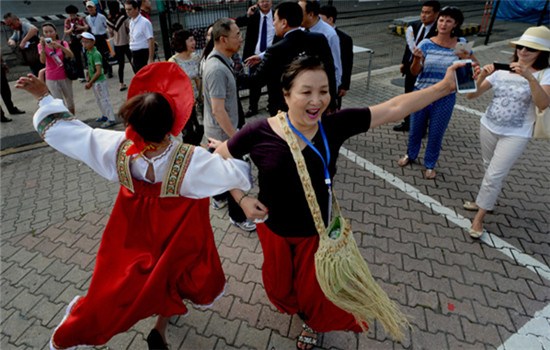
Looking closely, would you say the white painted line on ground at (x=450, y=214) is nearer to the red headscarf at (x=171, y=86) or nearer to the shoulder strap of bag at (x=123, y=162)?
the red headscarf at (x=171, y=86)

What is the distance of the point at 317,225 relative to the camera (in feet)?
6.56

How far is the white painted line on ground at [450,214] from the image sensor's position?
10.8ft

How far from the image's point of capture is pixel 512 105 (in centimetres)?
316

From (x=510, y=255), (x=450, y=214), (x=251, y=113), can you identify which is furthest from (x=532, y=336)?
(x=251, y=113)

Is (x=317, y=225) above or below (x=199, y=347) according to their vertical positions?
above

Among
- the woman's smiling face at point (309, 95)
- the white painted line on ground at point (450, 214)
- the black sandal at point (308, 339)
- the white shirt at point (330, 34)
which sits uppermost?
the woman's smiling face at point (309, 95)

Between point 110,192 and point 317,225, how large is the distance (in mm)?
3538

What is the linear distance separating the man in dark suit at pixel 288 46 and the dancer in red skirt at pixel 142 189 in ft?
6.17

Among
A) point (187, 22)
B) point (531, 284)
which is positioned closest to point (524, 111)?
point (531, 284)

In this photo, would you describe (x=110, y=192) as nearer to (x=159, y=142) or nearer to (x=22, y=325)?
(x=22, y=325)

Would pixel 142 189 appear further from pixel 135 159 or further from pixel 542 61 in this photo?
pixel 542 61

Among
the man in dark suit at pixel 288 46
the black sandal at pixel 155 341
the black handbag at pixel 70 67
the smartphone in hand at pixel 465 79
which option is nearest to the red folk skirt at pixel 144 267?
the black sandal at pixel 155 341

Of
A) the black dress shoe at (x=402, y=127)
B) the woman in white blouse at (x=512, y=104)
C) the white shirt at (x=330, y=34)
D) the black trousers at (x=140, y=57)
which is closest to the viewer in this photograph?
the woman in white blouse at (x=512, y=104)

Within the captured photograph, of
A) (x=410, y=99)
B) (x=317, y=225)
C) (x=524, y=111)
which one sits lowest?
(x=317, y=225)
